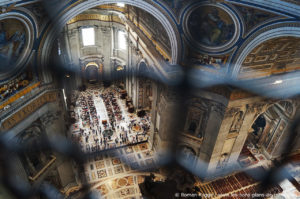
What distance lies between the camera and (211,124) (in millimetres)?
14883

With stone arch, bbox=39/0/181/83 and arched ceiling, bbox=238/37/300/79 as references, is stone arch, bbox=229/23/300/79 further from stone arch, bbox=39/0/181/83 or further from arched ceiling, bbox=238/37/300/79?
stone arch, bbox=39/0/181/83

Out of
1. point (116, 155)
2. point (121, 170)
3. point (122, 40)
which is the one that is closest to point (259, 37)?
point (121, 170)

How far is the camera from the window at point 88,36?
2284 centimetres

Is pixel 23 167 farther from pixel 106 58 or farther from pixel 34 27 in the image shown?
pixel 106 58

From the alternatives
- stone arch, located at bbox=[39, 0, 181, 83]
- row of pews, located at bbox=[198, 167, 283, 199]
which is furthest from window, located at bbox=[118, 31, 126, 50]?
row of pews, located at bbox=[198, 167, 283, 199]

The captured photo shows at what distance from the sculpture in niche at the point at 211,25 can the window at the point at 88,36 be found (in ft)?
43.4

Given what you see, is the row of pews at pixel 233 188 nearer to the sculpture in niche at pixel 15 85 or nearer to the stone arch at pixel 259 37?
the stone arch at pixel 259 37

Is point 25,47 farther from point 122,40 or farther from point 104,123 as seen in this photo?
point 122,40

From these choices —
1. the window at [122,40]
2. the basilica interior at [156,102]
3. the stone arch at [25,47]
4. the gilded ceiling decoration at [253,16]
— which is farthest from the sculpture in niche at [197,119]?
the window at [122,40]

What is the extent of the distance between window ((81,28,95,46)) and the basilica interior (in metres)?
0.13

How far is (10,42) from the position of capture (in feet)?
29.5

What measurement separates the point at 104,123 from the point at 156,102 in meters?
6.49

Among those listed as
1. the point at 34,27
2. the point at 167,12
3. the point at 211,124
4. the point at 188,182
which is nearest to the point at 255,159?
the point at 211,124

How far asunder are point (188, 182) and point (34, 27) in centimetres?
884
